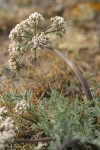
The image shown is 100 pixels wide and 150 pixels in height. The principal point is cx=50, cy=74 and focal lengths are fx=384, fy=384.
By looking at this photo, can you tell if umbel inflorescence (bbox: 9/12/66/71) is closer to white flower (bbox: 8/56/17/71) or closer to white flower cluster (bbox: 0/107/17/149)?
white flower (bbox: 8/56/17/71)

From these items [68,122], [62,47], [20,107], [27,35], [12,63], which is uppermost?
[62,47]

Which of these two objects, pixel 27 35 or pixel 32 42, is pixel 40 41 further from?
pixel 27 35

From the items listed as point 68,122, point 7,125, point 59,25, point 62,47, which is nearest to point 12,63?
point 59,25

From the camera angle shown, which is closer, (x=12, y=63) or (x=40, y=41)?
(x=40, y=41)

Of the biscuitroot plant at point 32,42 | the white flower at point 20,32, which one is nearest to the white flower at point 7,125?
the biscuitroot plant at point 32,42

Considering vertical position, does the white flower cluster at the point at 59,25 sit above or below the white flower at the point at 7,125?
above

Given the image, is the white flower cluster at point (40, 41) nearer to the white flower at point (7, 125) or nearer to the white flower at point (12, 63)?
the white flower at point (12, 63)

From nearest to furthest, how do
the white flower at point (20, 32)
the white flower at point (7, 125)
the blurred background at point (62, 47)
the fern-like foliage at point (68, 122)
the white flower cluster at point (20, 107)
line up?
the fern-like foliage at point (68, 122) < the white flower at point (7, 125) < the white flower cluster at point (20, 107) < the white flower at point (20, 32) < the blurred background at point (62, 47)

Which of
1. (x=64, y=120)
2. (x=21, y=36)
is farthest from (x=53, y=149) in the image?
(x=21, y=36)

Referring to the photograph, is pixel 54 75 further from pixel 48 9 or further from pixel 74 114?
pixel 48 9
